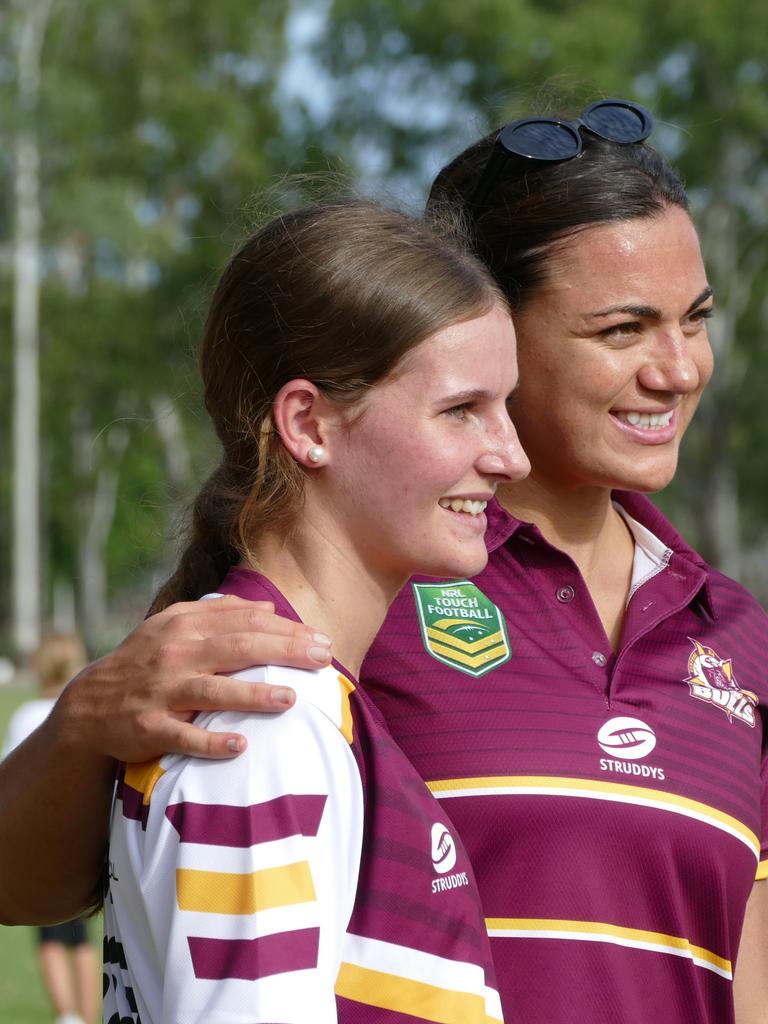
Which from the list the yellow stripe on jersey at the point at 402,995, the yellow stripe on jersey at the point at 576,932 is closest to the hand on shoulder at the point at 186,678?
the yellow stripe on jersey at the point at 402,995

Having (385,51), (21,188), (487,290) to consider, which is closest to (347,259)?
(487,290)

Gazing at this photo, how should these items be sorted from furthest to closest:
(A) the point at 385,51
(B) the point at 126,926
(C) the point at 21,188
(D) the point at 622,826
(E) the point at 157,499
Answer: (C) the point at 21,188 → (A) the point at 385,51 → (E) the point at 157,499 → (D) the point at 622,826 → (B) the point at 126,926

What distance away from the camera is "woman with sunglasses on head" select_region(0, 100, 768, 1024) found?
2.46 m

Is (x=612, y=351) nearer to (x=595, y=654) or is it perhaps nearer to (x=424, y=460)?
(x=595, y=654)

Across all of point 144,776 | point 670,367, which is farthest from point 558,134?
point 144,776

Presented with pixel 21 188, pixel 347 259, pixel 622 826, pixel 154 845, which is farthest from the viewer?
pixel 21 188

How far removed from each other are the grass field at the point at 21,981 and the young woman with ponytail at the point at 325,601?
21.0 feet

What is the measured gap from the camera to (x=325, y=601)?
2.22 m

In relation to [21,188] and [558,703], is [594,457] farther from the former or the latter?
[21,188]

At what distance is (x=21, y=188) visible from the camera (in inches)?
1288

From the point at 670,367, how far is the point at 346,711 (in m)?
1.13

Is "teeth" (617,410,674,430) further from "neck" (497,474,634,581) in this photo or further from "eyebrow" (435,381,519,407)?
"eyebrow" (435,381,519,407)

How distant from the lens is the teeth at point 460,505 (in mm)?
2234

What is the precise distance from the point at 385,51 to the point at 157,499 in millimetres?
23578
